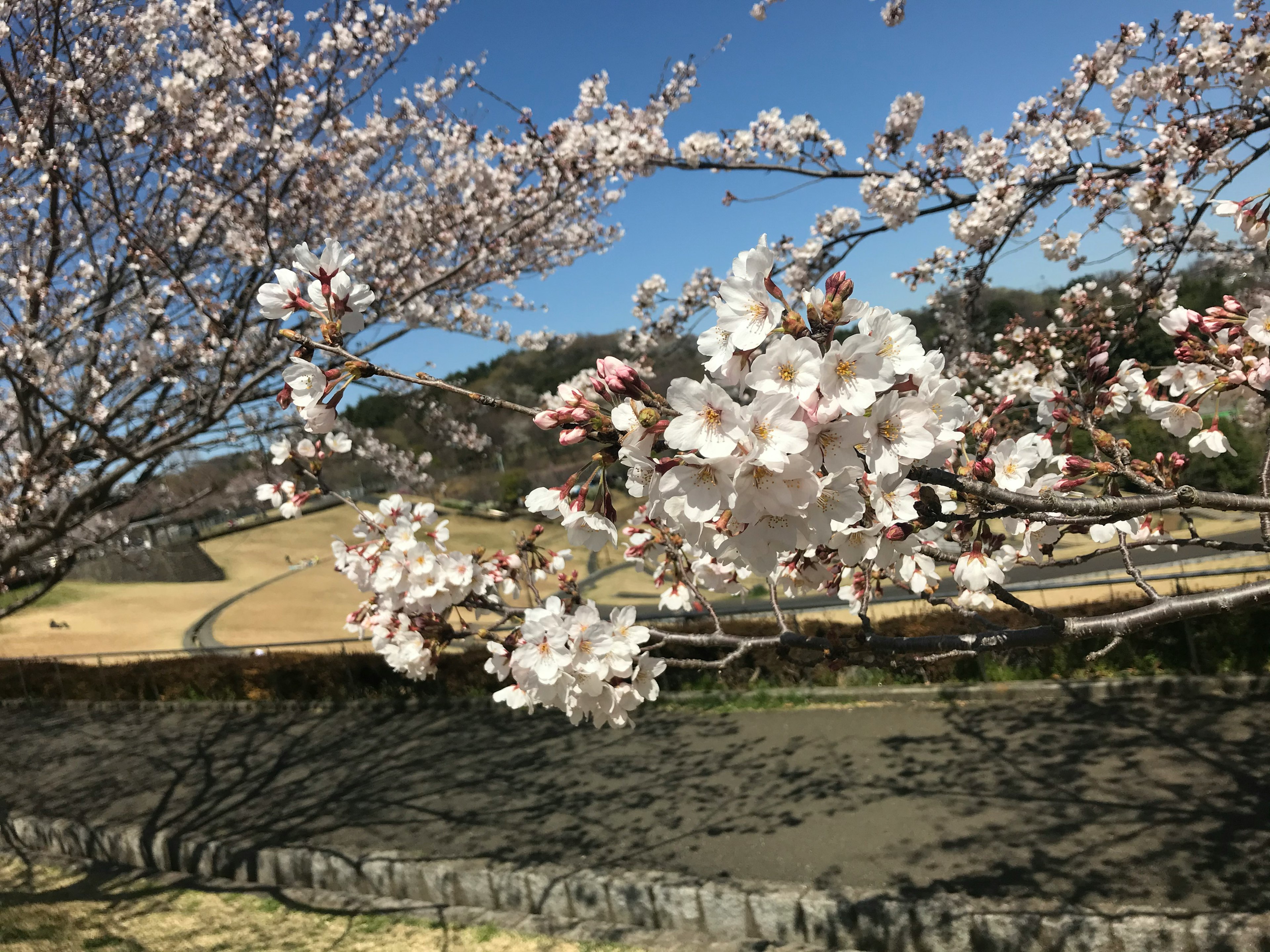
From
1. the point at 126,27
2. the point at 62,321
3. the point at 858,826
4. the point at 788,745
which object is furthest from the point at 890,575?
the point at 126,27

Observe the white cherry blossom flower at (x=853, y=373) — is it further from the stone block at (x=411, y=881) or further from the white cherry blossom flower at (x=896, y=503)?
the stone block at (x=411, y=881)

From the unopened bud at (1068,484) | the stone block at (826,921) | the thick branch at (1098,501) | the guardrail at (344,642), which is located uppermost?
the unopened bud at (1068,484)

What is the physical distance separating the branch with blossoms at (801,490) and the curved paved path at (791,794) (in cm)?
216

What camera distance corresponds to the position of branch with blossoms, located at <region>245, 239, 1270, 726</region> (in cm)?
106

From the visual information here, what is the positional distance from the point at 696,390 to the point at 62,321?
5.24 meters

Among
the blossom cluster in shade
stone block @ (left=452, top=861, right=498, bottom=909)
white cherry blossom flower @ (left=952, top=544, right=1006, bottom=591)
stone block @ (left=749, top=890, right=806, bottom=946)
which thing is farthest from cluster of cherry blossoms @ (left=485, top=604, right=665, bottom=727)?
stone block @ (left=452, top=861, right=498, bottom=909)

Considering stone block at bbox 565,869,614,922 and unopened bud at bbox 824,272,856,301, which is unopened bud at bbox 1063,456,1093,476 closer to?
unopened bud at bbox 824,272,856,301

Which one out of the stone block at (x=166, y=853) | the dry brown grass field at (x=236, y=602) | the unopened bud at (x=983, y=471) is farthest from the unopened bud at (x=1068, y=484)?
the dry brown grass field at (x=236, y=602)

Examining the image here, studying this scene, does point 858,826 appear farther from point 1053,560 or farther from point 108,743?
point 108,743

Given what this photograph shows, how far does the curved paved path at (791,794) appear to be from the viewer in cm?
414

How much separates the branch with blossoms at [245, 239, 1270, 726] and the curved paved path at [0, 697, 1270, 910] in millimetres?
2163

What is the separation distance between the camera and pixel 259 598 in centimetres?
2178

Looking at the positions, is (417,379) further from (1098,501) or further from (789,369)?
(1098,501)

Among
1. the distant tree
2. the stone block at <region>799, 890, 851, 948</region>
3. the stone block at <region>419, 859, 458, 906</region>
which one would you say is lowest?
the stone block at <region>799, 890, 851, 948</region>
